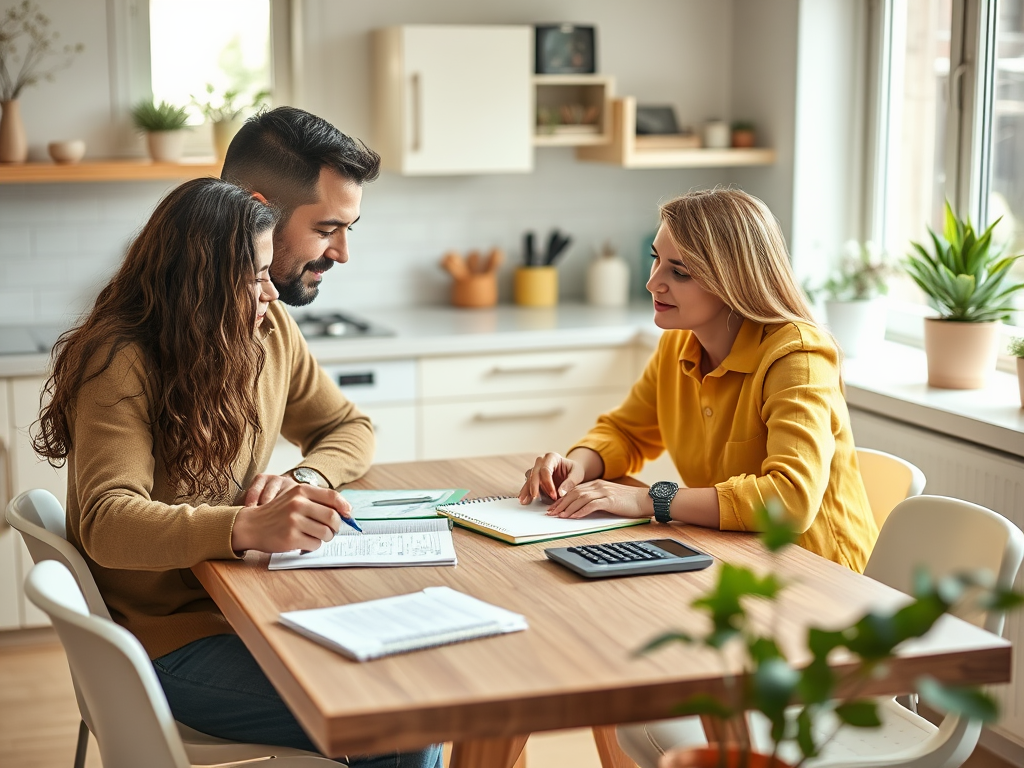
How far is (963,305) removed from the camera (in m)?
2.92

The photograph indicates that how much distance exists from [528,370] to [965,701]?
2897 mm

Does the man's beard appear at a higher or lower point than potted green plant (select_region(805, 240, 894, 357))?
higher

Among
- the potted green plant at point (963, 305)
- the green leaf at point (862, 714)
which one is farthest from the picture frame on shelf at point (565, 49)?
the green leaf at point (862, 714)

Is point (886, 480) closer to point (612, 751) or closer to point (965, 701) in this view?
point (612, 751)

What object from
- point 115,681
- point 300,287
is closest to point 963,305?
point 300,287

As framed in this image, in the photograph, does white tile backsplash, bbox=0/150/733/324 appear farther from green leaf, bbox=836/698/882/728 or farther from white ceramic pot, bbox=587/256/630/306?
green leaf, bbox=836/698/882/728

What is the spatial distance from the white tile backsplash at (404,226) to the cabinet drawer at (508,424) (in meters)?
0.75

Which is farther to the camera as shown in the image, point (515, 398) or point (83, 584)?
point (515, 398)

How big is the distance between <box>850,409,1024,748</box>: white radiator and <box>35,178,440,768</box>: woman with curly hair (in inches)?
56.1

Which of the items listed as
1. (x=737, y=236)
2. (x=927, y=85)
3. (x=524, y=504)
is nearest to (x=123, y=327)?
(x=524, y=504)

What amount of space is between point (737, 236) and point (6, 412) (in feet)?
7.22

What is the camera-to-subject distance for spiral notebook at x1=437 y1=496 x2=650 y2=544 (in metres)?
1.91

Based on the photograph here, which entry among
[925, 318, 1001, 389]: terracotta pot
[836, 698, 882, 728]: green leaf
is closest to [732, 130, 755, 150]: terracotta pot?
[925, 318, 1001, 389]: terracotta pot

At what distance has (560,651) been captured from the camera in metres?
1.43
